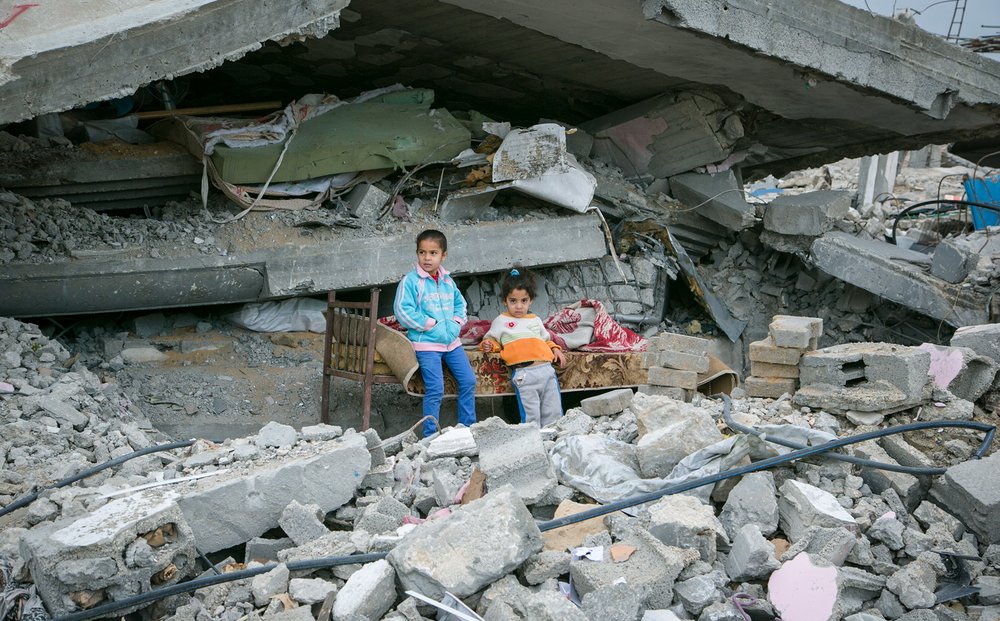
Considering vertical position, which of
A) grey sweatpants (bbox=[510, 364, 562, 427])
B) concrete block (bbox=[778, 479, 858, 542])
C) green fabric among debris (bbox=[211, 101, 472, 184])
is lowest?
grey sweatpants (bbox=[510, 364, 562, 427])

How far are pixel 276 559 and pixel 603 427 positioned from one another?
2.07 metres

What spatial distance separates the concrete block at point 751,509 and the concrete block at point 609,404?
1566 millimetres

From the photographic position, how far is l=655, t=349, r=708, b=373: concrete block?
6.26m

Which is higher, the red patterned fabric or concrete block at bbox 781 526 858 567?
concrete block at bbox 781 526 858 567

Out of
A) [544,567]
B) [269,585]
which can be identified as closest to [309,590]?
[269,585]

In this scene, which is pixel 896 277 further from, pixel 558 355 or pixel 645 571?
pixel 645 571

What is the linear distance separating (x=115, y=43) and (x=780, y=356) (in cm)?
434

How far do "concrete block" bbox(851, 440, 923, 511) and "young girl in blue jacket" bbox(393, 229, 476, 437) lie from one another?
2.96m

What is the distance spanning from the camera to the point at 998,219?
36.3ft

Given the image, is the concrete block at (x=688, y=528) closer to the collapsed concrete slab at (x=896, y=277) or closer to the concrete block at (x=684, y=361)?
the concrete block at (x=684, y=361)

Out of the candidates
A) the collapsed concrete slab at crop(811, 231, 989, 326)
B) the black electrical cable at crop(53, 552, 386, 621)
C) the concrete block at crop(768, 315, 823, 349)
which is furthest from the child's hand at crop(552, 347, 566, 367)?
the collapsed concrete slab at crop(811, 231, 989, 326)

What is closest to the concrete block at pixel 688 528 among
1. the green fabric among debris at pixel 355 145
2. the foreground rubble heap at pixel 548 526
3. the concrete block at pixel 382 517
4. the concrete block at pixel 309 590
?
the foreground rubble heap at pixel 548 526

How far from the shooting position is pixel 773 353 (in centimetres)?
521

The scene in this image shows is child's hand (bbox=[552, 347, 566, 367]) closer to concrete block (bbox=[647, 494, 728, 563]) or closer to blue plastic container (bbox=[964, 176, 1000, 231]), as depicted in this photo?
concrete block (bbox=[647, 494, 728, 563])
